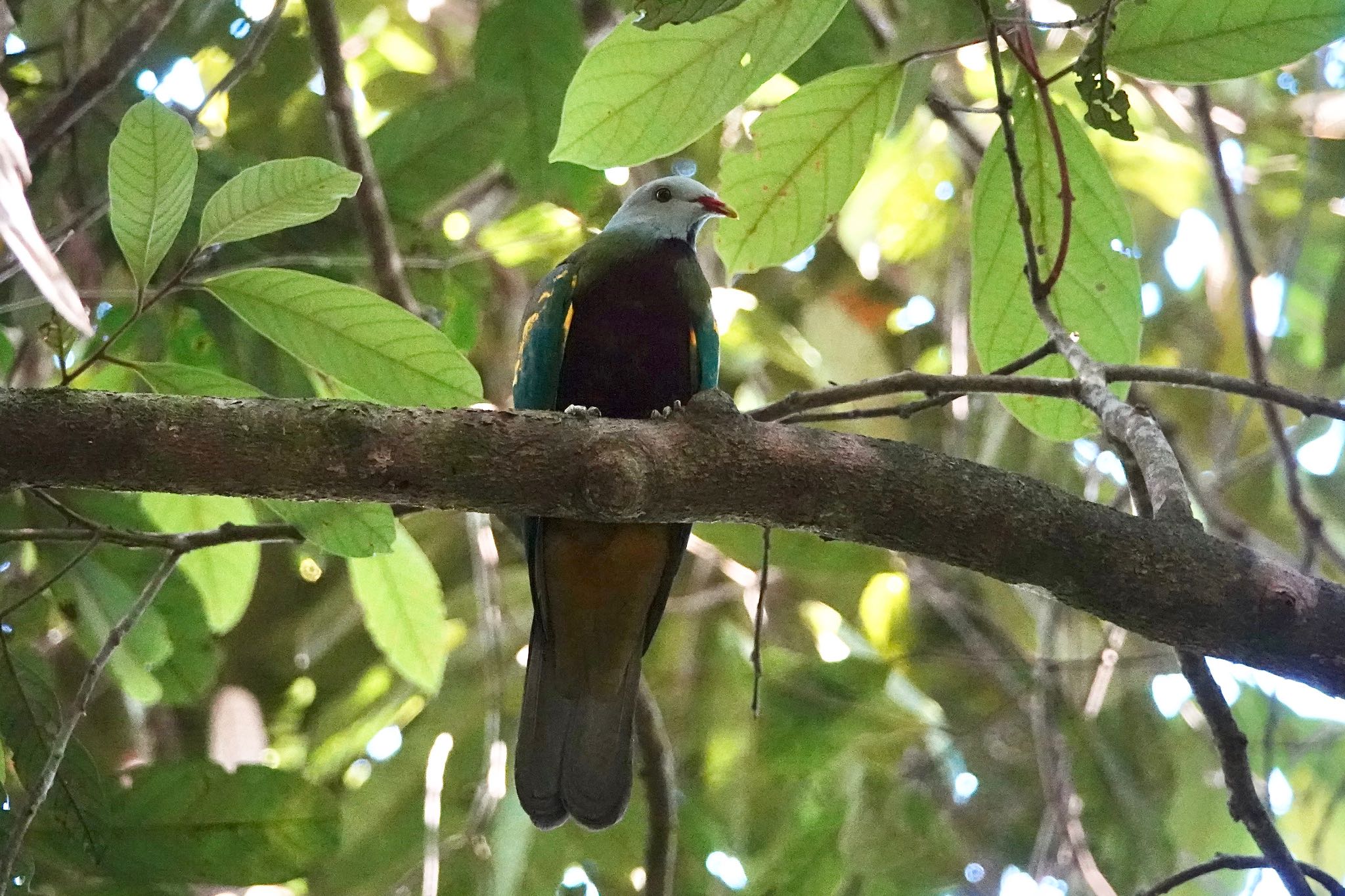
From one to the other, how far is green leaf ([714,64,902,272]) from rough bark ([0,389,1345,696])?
0.74 m

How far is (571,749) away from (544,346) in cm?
99

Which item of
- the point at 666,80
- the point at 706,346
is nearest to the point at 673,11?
the point at 666,80

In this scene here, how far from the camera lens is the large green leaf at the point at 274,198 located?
2.01 metres

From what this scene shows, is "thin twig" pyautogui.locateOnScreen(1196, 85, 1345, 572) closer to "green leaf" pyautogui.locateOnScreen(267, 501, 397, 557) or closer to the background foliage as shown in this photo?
the background foliage

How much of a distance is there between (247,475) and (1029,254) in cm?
131

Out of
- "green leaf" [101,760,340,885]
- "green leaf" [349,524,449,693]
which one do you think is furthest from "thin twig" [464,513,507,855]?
"green leaf" [101,760,340,885]

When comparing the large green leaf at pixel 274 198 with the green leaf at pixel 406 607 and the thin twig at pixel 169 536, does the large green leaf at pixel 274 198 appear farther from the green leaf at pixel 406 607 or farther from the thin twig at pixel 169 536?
the green leaf at pixel 406 607

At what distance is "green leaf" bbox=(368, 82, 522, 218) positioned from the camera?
3379 mm

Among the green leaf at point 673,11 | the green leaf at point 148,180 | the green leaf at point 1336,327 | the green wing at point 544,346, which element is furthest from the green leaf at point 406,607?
the green leaf at point 1336,327

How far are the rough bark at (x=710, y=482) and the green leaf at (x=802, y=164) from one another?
740 millimetres

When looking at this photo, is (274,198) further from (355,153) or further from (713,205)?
(713,205)

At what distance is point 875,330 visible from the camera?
496 centimetres

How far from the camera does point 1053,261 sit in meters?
2.55

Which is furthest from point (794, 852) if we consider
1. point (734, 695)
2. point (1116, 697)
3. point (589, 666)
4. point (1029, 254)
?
point (1029, 254)
